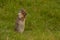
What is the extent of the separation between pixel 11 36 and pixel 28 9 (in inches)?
126

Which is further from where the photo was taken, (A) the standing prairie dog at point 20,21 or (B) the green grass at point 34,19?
(A) the standing prairie dog at point 20,21

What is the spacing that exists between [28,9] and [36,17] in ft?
1.82

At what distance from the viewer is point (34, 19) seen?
9766mm

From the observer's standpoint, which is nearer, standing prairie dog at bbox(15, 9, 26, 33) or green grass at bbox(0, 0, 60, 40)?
green grass at bbox(0, 0, 60, 40)

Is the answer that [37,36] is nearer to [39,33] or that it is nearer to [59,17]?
[39,33]

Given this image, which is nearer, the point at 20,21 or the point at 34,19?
the point at 20,21

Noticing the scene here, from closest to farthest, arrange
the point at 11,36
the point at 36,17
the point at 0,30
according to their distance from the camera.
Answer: the point at 11,36 < the point at 0,30 < the point at 36,17

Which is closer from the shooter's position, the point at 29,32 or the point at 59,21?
the point at 29,32

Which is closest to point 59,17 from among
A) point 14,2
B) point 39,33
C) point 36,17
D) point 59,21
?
point 59,21

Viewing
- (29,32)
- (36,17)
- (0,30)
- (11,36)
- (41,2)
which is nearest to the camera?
(11,36)

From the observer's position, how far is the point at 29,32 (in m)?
8.29

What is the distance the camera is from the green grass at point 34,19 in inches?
306

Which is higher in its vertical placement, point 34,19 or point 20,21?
point 20,21

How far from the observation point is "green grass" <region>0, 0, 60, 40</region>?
7770mm
